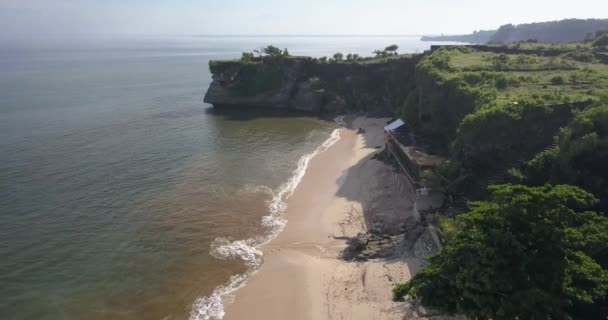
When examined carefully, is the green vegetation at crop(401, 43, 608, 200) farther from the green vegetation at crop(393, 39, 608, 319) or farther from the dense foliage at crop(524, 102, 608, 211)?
the dense foliage at crop(524, 102, 608, 211)

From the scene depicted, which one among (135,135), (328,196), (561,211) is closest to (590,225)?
(561,211)

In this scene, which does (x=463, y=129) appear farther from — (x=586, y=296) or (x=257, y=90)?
(x=257, y=90)

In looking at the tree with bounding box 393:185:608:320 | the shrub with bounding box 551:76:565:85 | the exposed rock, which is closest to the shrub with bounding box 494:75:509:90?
the shrub with bounding box 551:76:565:85

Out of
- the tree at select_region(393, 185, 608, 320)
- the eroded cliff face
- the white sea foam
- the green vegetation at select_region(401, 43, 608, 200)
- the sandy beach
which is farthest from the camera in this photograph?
the eroded cliff face

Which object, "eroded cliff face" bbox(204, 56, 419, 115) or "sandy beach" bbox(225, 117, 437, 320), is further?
"eroded cliff face" bbox(204, 56, 419, 115)

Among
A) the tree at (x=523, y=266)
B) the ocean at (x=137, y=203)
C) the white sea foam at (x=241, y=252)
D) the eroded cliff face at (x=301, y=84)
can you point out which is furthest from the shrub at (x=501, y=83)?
the eroded cliff face at (x=301, y=84)

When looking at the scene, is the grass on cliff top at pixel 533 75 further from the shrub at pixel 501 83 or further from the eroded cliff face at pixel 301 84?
the eroded cliff face at pixel 301 84

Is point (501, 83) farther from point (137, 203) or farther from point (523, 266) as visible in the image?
point (137, 203)
